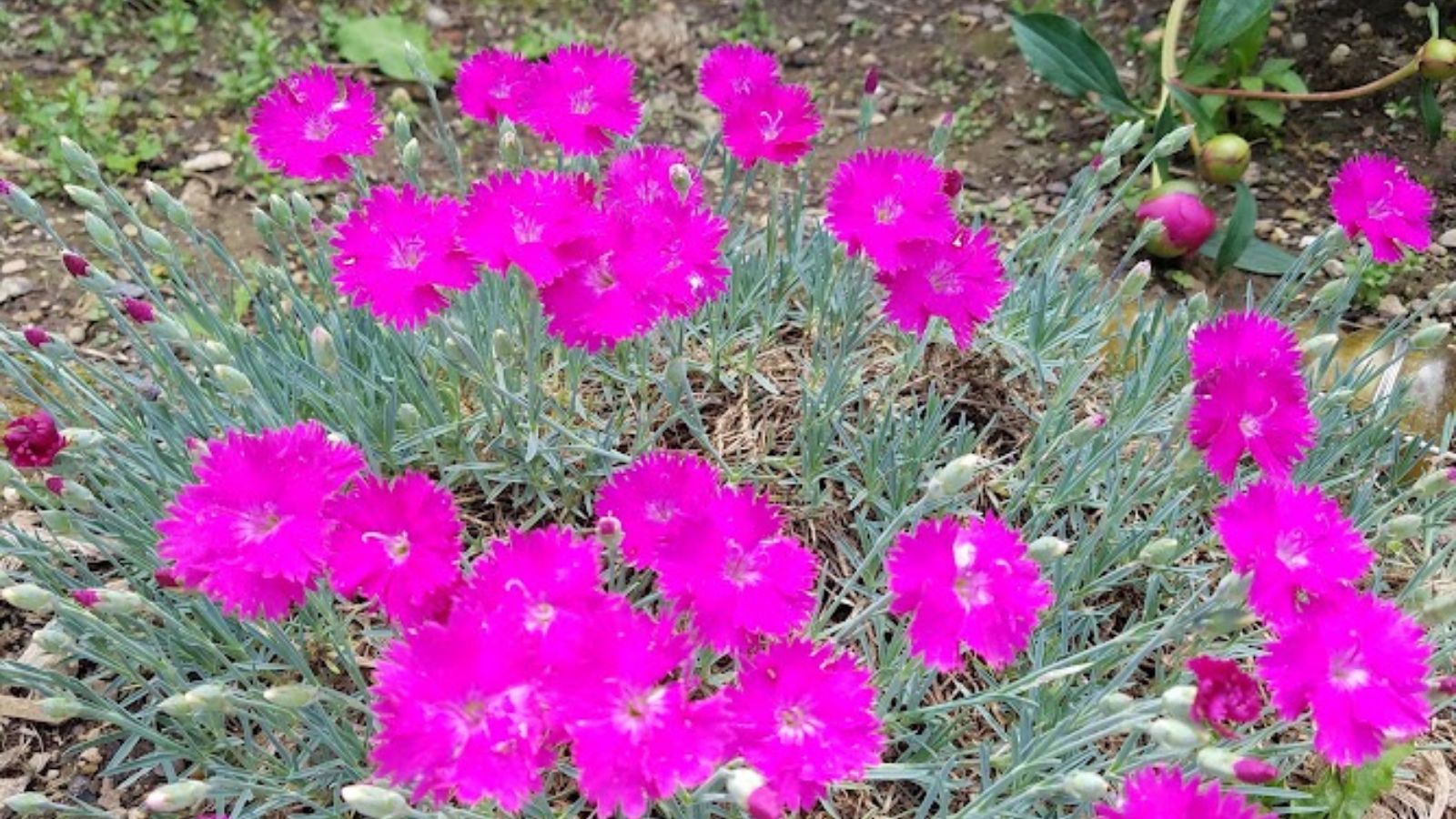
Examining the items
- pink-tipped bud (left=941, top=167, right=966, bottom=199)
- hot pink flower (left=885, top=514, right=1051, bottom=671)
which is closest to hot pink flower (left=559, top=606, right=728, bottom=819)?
hot pink flower (left=885, top=514, right=1051, bottom=671)

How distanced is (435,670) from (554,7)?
3.30 meters

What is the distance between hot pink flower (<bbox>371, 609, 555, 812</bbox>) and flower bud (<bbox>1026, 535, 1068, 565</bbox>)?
587 mm

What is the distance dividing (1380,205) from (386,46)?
2853 mm

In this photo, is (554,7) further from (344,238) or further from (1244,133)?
(344,238)

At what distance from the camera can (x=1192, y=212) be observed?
9.77 ft

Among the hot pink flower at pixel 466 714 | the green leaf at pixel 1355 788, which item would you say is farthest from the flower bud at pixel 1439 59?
the hot pink flower at pixel 466 714

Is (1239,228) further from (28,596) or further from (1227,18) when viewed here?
(28,596)

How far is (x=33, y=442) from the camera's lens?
4.70 ft

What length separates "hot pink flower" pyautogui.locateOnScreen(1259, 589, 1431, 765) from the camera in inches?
48.7

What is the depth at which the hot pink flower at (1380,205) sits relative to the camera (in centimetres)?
188

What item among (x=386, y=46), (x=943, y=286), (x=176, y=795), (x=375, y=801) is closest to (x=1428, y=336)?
(x=943, y=286)

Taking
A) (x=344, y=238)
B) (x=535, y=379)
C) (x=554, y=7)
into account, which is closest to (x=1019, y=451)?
(x=535, y=379)

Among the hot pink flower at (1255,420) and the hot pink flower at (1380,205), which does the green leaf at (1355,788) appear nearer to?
the hot pink flower at (1255,420)

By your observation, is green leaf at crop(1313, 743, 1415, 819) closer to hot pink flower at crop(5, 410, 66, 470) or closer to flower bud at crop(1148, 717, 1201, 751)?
flower bud at crop(1148, 717, 1201, 751)
